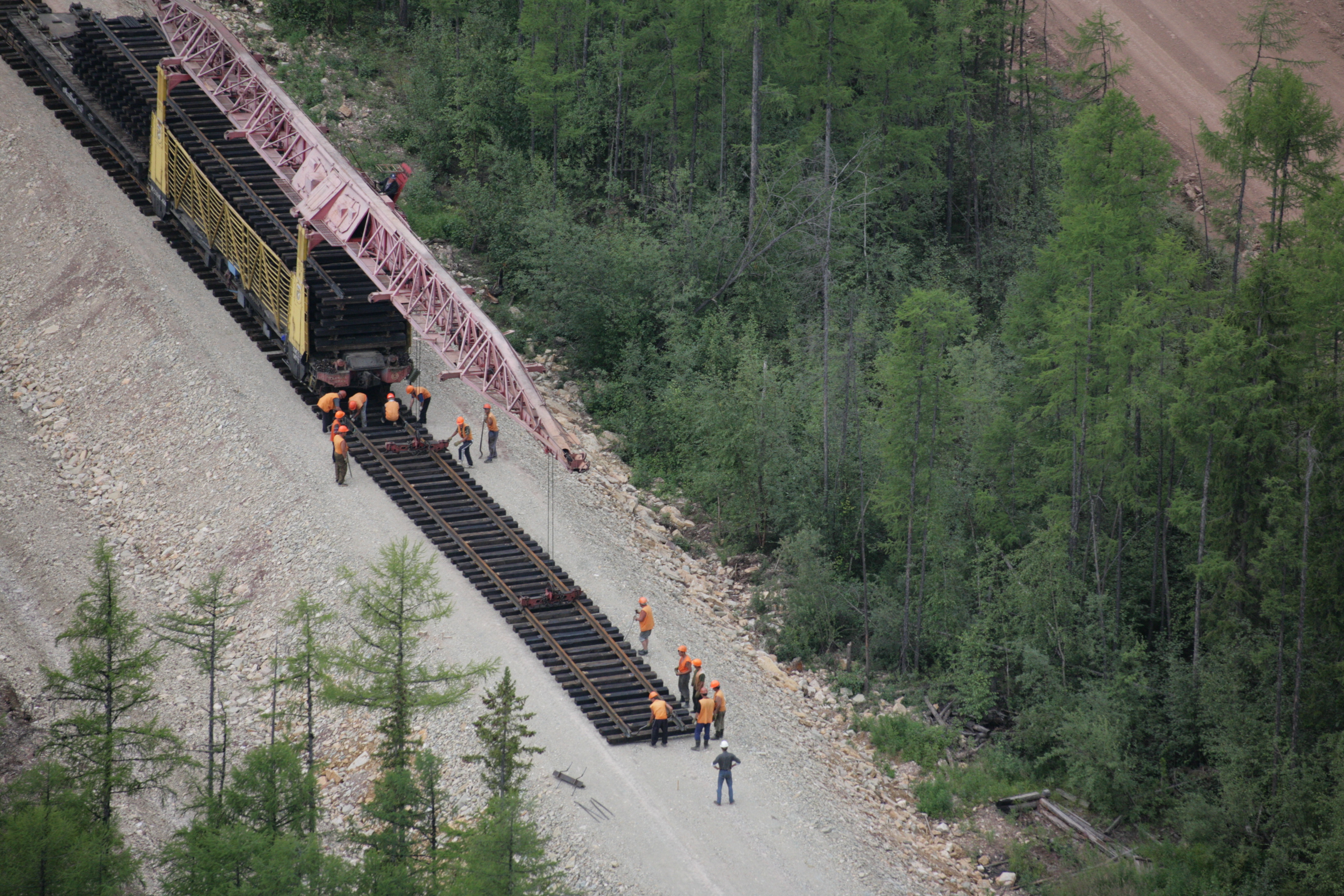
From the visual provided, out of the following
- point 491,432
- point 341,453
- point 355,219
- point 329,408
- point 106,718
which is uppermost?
point 355,219

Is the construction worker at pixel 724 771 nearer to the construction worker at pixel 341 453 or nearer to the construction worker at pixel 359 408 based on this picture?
the construction worker at pixel 341 453

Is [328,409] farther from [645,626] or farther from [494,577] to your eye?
[645,626]

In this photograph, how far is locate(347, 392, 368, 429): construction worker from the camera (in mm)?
33250

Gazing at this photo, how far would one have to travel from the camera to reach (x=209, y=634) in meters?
25.5

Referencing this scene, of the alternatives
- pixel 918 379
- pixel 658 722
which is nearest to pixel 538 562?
pixel 658 722

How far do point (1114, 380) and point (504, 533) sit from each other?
12816 mm

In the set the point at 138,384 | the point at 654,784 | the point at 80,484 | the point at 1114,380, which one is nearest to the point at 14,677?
the point at 80,484

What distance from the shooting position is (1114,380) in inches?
1208

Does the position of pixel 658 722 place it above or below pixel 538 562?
below

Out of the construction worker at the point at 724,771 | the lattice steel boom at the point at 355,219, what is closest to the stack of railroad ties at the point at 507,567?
the construction worker at the point at 724,771

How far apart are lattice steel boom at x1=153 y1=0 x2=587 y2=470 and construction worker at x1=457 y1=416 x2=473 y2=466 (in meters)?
1.24

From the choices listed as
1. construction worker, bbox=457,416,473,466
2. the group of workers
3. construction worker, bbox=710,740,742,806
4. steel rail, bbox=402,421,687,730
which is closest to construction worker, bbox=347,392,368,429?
the group of workers

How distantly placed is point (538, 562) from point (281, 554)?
522 cm

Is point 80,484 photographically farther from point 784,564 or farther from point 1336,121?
point 1336,121
